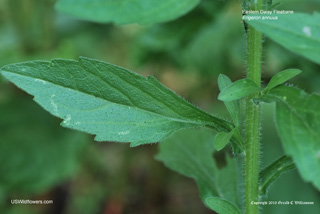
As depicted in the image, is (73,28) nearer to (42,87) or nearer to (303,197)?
(303,197)

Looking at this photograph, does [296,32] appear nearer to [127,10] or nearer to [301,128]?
[301,128]

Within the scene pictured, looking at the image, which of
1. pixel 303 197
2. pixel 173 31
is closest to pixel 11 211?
pixel 173 31

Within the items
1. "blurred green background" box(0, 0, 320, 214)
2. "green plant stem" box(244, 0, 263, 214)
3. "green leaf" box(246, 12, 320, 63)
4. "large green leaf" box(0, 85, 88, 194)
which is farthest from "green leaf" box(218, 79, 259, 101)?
"large green leaf" box(0, 85, 88, 194)

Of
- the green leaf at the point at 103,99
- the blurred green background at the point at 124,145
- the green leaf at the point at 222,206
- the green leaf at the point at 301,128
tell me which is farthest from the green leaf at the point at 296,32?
the blurred green background at the point at 124,145

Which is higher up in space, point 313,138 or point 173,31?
point 173,31

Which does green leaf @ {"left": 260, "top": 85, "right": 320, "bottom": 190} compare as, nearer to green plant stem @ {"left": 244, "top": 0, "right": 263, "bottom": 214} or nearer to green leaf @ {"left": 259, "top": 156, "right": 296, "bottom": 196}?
green plant stem @ {"left": 244, "top": 0, "right": 263, "bottom": 214}

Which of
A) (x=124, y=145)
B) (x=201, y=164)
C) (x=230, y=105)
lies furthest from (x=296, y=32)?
(x=124, y=145)
